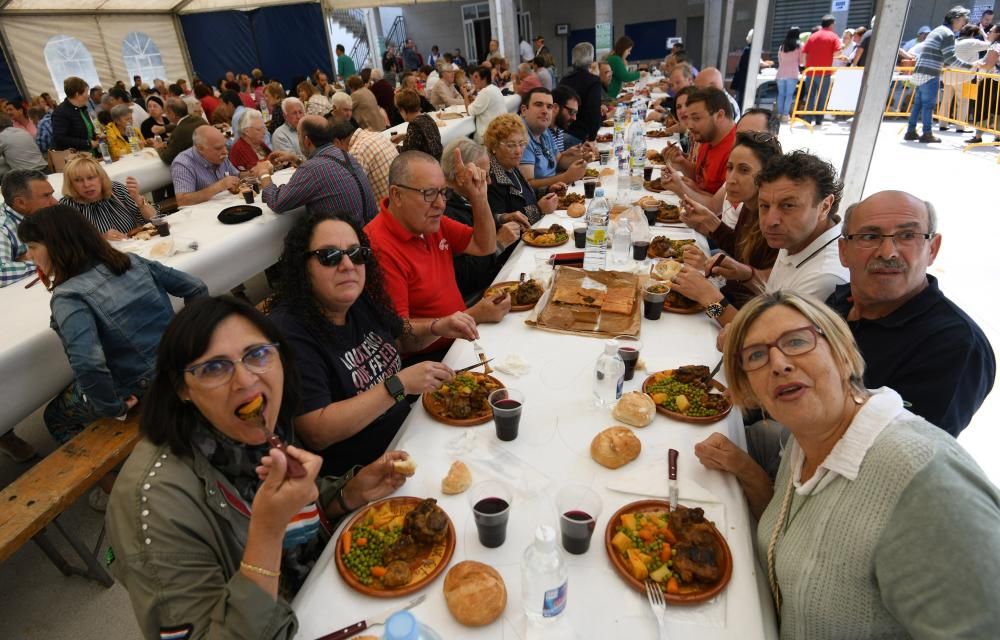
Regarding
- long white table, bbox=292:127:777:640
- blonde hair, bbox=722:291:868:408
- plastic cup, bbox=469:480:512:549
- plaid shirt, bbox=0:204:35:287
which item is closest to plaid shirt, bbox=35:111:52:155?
plaid shirt, bbox=0:204:35:287

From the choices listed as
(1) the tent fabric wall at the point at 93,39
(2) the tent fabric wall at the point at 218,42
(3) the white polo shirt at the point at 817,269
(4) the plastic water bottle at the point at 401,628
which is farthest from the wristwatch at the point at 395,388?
(2) the tent fabric wall at the point at 218,42

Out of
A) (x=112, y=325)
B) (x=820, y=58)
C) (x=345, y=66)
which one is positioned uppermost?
(x=345, y=66)

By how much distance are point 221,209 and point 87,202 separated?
38.8 inches

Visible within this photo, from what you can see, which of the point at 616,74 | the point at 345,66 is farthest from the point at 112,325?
the point at 345,66

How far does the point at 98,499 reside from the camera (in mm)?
3199

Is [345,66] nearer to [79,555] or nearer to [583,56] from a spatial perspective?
[583,56]

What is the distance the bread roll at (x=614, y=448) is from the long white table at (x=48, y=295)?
9.67 feet

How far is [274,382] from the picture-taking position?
148 cm

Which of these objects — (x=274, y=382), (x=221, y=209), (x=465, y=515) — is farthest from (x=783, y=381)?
(x=221, y=209)

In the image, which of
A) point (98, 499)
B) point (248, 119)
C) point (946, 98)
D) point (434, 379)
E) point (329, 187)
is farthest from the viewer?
point (946, 98)

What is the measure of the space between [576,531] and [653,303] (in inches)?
59.8

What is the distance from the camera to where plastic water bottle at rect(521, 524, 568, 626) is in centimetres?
123

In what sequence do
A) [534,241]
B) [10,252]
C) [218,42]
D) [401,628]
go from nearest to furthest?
[401,628] → [10,252] → [534,241] → [218,42]

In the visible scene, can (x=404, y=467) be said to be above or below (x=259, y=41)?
below
